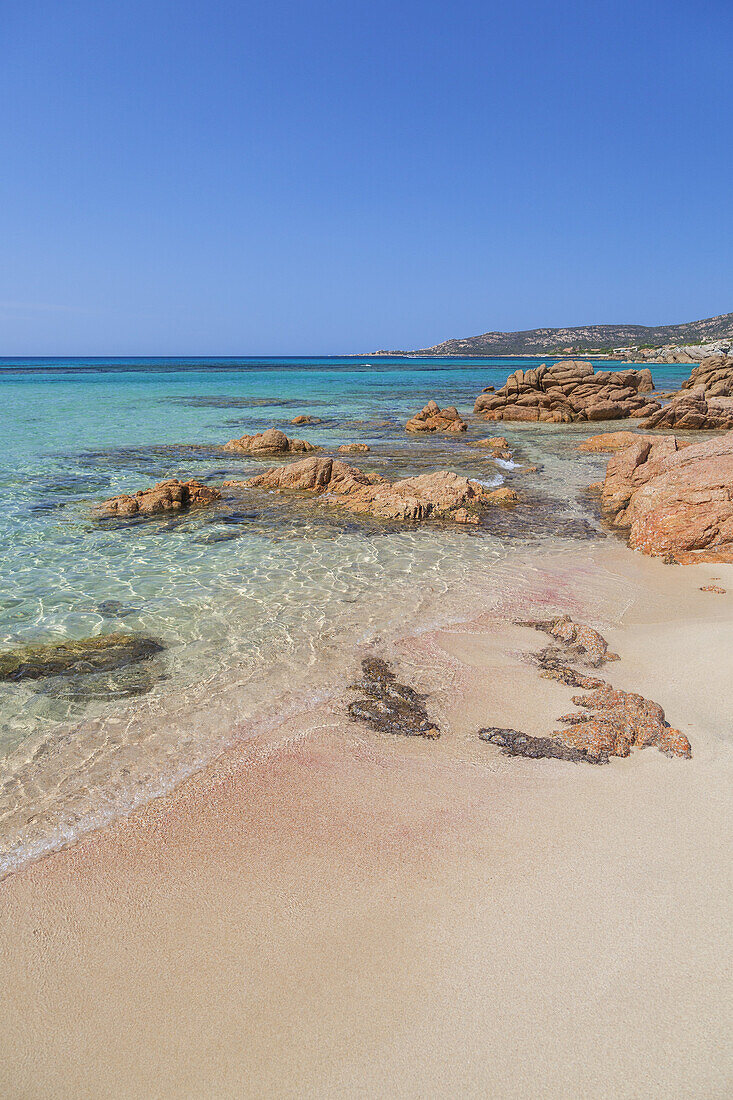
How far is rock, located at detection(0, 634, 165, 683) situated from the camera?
18.1 ft

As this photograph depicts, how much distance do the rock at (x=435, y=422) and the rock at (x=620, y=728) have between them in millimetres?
19886

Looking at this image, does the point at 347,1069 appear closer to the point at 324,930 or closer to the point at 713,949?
the point at 324,930

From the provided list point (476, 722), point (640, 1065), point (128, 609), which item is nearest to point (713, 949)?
point (640, 1065)

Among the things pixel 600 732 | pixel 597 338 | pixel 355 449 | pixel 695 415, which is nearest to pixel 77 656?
pixel 600 732

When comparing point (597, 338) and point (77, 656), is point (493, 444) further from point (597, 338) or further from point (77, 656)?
point (597, 338)

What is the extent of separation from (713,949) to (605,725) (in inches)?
70.2

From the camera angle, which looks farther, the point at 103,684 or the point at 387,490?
the point at 387,490

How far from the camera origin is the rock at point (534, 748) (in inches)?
164

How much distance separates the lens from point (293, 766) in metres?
4.16

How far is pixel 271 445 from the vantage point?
1806cm

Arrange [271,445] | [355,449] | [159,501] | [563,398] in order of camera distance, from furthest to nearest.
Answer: [563,398] → [355,449] → [271,445] → [159,501]

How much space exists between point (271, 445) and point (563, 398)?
66.8 ft

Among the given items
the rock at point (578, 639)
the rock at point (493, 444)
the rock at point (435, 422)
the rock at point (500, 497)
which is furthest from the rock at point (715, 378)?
the rock at point (578, 639)

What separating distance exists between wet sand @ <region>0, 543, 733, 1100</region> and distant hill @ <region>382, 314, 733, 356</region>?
13197 cm
